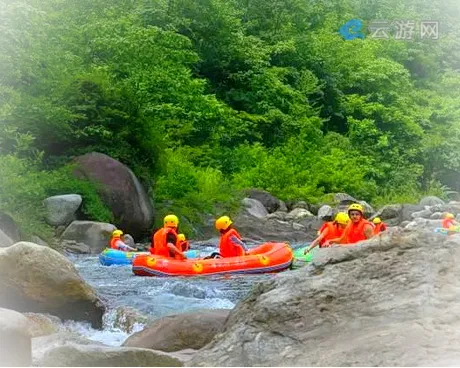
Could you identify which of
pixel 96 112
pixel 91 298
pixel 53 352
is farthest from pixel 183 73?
pixel 53 352

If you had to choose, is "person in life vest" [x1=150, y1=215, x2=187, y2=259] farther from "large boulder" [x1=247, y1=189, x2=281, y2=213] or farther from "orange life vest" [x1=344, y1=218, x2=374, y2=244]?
"large boulder" [x1=247, y1=189, x2=281, y2=213]

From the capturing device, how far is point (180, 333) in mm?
3168

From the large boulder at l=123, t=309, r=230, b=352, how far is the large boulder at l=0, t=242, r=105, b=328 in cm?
101

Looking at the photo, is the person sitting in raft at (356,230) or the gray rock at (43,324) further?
the person sitting in raft at (356,230)

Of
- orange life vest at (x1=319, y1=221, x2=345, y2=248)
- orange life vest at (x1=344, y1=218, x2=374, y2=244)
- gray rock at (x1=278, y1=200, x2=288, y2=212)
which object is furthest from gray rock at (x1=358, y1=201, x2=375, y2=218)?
orange life vest at (x1=344, y1=218, x2=374, y2=244)

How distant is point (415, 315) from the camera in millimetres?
1771

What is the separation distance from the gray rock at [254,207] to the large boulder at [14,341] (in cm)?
1029

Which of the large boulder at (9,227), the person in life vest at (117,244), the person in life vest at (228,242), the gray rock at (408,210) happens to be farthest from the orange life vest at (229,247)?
the gray rock at (408,210)

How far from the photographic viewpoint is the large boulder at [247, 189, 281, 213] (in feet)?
44.8

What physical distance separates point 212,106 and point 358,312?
12.8m

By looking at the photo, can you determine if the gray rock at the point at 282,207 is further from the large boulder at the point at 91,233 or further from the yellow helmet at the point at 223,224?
the yellow helmet at the point at 223,224

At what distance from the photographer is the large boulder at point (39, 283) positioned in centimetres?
403

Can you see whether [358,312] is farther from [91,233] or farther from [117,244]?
[91,233]

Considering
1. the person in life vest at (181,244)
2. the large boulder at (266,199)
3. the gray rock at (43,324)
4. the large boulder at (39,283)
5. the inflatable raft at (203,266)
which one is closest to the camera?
the gray rock at (43,324)
